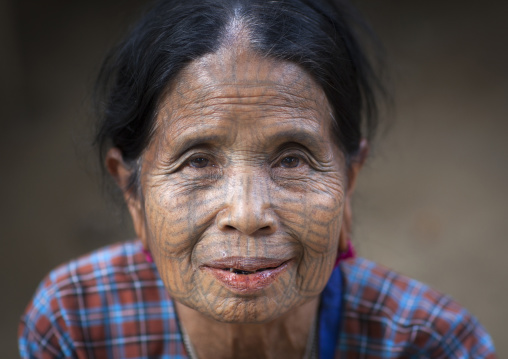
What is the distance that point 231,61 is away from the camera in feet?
6.31

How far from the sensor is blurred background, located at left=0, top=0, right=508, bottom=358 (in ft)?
14.3

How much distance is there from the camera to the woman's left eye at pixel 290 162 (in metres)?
2.02

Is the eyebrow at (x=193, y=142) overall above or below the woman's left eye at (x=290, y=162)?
above

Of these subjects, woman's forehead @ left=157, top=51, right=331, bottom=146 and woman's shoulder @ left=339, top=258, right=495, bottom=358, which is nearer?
woman's forehead @ left=157, top=51, right=331, bottom=146

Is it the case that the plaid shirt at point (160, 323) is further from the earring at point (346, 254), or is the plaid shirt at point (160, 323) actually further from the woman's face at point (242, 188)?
the woman's face at point (242, 188)

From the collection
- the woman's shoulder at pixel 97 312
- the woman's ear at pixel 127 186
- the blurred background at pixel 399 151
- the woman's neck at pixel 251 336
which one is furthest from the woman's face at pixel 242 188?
the blurred background at pixel 399 151

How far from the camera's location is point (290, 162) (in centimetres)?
203

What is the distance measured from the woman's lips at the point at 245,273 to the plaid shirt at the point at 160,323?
628 millimetres

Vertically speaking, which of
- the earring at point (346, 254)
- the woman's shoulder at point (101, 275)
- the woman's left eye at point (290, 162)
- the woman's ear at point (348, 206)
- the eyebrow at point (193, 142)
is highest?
the eyebrow at point (193, 142)

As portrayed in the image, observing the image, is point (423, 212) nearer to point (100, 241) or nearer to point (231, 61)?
point (100, 241)

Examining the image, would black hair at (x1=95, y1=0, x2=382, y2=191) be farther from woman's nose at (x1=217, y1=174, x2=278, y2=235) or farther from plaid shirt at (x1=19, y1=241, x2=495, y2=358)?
plaid shirt at (x1=19, y1=241, x2=495, y2=358)

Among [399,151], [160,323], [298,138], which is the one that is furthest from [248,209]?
[399,151]

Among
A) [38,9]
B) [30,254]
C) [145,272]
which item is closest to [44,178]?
[30,254]

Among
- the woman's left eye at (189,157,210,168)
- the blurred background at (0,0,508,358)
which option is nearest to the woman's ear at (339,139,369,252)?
the woman's left eye at (189,157,210,168)
